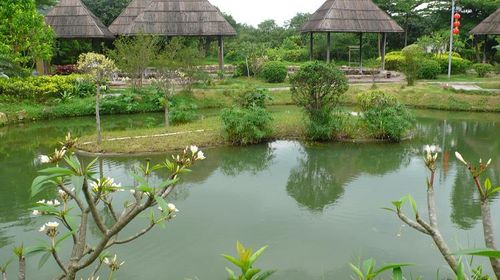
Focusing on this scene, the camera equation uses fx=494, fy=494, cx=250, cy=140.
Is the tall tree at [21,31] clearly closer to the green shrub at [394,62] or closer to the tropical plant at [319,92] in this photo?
the tropical plant at [319,92]

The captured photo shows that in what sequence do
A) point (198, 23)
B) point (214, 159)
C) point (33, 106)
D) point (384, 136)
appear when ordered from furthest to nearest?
1. point (198, 23)
2. point (33, 106)
3. point (384, 136)
4. point (214, 159)

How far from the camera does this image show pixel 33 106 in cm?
1728

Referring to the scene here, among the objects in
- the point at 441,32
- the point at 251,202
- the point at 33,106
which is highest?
the point at 441,32

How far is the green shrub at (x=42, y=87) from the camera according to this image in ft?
56.8

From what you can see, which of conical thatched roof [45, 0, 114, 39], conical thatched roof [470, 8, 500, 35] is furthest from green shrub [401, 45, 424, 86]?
conical thatched roof [45, 0, 114, 39]

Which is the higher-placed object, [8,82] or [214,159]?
[8,82]

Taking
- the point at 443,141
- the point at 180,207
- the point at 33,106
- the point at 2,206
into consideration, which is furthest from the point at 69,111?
the point at 443,141

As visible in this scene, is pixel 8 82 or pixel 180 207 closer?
pixel 180 207

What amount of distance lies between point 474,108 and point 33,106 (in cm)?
1560

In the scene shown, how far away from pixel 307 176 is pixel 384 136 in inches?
142

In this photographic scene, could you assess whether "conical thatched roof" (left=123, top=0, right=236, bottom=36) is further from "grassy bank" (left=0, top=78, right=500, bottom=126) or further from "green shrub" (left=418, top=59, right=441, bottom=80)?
"green shrub" (left=418, top=59, right=441, bottom=80)

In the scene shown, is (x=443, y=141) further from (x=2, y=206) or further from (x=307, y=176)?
(x=2, y=206)

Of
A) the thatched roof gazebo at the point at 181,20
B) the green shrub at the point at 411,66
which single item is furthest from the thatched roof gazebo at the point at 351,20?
the thatched roof gazebo at the point at 181,20

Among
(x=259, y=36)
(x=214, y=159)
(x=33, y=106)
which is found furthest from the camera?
(x=259, y=36)
